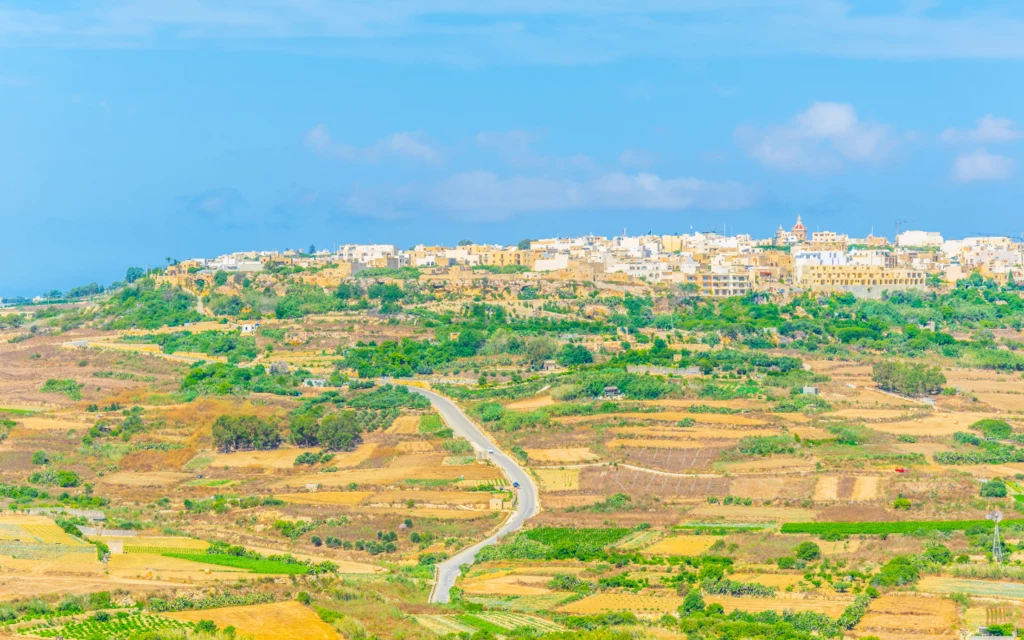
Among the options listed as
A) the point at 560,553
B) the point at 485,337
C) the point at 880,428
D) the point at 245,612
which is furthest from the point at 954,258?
the point at 245,612

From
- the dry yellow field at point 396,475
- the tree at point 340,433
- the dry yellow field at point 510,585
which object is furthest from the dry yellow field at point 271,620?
the tree at point 340,433

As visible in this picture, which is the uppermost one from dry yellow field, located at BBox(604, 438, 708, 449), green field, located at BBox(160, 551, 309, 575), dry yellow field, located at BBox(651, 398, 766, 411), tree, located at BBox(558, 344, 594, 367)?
tree, located at BBox(558, 344, 594, 367)

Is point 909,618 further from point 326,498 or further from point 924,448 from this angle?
point 924,448

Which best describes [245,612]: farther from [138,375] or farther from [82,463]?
[138,375]

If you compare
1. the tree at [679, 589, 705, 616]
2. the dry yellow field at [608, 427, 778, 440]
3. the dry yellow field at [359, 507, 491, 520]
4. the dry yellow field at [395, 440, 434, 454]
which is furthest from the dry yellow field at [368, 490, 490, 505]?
the tree at [679, 589, 705, 616]

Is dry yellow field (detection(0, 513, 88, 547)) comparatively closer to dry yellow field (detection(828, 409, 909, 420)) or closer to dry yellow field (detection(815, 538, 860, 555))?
dry yellow field (detection(815, 538, 860, 555))

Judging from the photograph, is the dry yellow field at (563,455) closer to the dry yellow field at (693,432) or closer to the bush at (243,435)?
the dry yellow field at (693,432)
